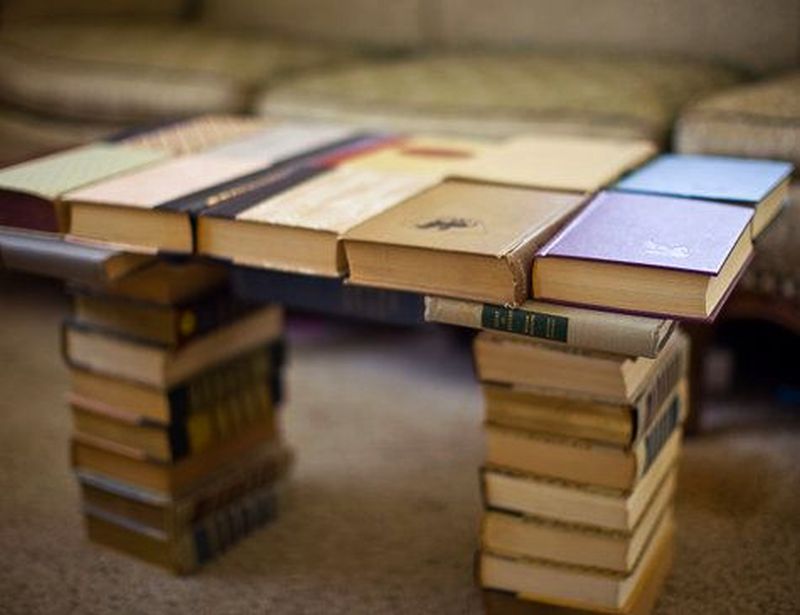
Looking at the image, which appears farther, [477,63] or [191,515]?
[477,63]

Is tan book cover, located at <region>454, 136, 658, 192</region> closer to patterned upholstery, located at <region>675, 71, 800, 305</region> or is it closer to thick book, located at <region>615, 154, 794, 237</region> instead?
thick book, located at <region>615, 154, 794, 237</region>

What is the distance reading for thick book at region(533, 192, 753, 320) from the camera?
1.00 metres

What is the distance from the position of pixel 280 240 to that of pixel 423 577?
1.74ft

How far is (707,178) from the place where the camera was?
1.32m

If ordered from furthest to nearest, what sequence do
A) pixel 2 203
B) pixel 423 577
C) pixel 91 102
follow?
pixel 91 102
pixel 423 577
pixel 2 203

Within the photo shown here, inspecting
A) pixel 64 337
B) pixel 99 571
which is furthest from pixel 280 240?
pixel 99 571

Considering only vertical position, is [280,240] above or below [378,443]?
above

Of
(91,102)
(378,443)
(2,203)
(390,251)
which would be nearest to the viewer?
(390,251)

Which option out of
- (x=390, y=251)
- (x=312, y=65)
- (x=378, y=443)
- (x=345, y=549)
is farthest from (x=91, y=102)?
(x=390, y=251)

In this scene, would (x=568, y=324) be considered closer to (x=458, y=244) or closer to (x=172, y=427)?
(x=458, y=244)

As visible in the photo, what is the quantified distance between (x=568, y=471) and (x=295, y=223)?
0.41m

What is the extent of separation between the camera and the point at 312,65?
7.50 feet

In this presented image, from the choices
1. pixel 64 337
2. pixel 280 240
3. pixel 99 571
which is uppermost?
pixel 280 240

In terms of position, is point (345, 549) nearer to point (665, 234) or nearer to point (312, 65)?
point (665, 234)
